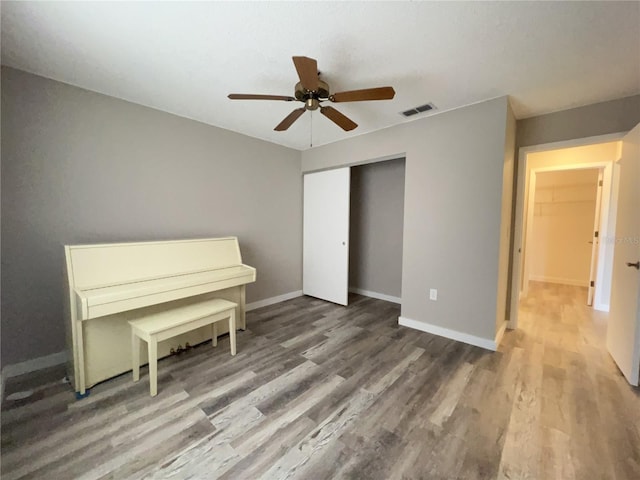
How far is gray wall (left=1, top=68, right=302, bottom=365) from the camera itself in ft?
6.37

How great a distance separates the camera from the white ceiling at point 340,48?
1380mm

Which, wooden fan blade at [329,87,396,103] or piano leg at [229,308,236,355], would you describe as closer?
wooden fan blade at [329,87,396,103]

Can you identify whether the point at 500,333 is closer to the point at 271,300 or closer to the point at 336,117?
the point at 336,117

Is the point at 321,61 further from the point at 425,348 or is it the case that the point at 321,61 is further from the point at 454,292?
the point at 425,348

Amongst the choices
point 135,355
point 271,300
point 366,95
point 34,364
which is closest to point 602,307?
point 366,95

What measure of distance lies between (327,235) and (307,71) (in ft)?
8.11

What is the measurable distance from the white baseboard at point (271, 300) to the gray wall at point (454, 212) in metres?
1.77

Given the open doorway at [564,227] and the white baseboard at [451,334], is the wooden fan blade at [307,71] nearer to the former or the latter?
the white baseboard at [451,334]

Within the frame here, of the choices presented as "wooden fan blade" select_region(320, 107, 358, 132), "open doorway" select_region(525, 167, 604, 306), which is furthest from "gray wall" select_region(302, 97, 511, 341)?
"open doorway" select_region(525, 167, 604, 306)

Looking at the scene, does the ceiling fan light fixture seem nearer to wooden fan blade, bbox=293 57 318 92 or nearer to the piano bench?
wooden fan blade, bbox=293 57 318 92

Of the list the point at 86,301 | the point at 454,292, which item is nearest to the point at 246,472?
the point at 86,301

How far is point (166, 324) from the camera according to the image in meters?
1.89

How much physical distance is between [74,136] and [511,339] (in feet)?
14.9

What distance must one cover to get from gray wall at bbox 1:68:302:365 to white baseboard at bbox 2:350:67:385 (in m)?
0.04
